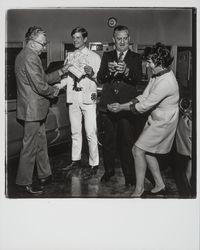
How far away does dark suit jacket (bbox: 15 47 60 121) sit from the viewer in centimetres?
280

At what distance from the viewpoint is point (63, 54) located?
113 inches

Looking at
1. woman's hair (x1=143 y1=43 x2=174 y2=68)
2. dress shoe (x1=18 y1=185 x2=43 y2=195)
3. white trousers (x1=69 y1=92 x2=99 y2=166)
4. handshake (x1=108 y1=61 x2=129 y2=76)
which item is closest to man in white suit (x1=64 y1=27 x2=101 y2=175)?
white trousers (x1=69 y1=92 x2=99 y2=166)

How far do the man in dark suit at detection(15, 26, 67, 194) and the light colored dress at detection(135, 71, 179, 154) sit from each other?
67 centimetres

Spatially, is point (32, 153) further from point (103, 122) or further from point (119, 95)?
point (119, 95)

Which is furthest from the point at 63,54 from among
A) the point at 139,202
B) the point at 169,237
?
the point at 169,237

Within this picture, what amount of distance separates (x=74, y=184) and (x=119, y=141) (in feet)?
1.52

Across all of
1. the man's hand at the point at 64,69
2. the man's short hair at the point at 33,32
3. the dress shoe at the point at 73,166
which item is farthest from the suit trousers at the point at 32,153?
the man's short hair at the point at 33,32

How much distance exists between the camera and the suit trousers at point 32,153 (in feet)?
9.37

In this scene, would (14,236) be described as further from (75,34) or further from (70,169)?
(75,34)

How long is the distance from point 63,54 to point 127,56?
47cm

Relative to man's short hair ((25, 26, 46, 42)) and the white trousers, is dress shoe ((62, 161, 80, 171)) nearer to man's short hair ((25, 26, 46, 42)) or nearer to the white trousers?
the white trousers

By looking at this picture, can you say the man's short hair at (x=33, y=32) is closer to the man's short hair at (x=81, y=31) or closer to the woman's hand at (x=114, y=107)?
the man's short hair at (x=81, y=31)

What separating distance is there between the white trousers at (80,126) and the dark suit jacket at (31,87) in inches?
8.0

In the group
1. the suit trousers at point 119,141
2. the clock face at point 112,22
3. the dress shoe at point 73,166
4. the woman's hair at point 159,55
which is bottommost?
the dress shoe at point 73,166
